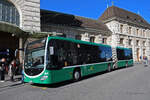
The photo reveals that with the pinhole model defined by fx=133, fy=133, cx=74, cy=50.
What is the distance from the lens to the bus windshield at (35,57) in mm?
7066

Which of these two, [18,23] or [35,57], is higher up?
[18,23]

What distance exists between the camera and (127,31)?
32031 mm

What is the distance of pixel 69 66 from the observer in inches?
321

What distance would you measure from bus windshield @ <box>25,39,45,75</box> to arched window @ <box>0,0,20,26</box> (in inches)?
270

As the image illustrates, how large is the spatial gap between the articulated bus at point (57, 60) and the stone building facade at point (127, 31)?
20.8 m

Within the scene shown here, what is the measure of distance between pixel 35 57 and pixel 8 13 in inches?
322

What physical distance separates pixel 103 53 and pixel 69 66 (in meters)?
5.15

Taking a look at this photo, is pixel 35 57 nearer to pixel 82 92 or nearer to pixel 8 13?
pixel 82 92

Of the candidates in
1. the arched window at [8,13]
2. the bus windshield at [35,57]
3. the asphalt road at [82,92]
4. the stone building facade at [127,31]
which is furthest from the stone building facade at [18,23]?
the stone building facade at [127,31]

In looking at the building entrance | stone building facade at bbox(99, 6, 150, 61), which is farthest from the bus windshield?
stone building facade at bbox(99, 6, 150, 61)

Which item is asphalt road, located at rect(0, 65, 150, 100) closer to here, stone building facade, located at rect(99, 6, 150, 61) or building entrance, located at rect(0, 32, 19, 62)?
building entrance, located at rect(0, 32, 19, 62)

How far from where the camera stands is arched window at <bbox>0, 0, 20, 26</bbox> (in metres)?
12.7

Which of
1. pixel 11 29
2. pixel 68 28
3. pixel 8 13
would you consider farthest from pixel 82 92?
pixel 68 28

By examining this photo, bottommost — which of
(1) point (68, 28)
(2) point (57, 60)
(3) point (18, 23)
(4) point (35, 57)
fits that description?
(2) point (57, 60)
